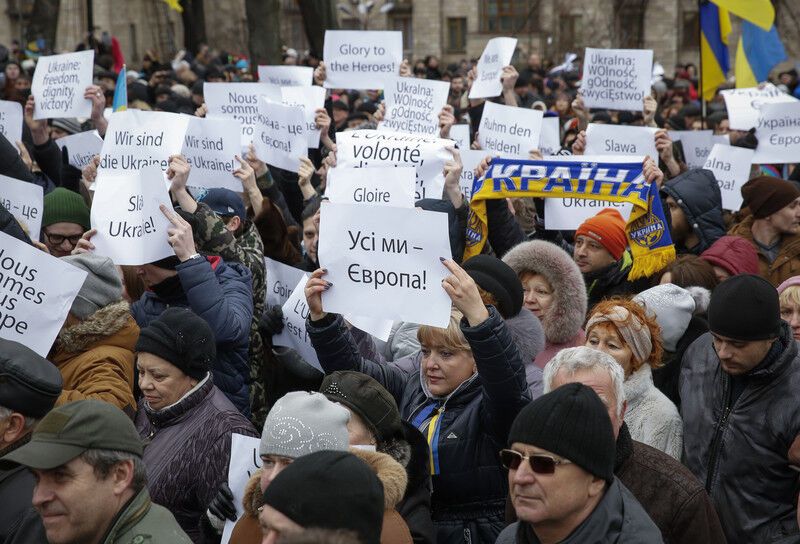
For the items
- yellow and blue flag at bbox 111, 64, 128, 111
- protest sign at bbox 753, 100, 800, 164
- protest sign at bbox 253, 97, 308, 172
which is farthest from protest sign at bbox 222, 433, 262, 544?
protest sign at bbox 753, 100, 800, 164

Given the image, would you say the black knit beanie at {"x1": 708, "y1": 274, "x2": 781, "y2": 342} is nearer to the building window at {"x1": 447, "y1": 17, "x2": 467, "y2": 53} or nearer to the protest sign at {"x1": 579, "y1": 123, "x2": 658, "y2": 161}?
the protest sign at {"x1": 579, "y1": 123, "x2": 658, "y2": 161}

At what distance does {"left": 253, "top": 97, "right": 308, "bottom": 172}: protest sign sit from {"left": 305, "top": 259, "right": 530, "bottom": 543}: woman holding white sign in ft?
14.3

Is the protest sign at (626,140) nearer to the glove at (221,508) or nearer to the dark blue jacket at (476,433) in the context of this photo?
the dark blue jacket at (476,433)

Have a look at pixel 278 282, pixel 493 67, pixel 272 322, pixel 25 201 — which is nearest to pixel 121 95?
pixel 25 201

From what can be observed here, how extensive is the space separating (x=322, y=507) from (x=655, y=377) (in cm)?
285

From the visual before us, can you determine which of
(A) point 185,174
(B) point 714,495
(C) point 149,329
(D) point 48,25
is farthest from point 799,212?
(D) point 48,25

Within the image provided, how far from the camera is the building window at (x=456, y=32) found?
46406 mm

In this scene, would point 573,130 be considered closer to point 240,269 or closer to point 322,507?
point 240,269

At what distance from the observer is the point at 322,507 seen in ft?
8.30

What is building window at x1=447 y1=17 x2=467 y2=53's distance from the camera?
46406 millimetres

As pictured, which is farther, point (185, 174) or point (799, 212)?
point (799, 212)

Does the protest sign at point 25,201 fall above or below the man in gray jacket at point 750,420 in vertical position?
above

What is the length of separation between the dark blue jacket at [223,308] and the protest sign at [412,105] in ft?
13.0

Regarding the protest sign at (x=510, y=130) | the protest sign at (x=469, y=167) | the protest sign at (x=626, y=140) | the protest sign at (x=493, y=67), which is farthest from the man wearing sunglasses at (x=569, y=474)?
the protest sign at (x=493, y=67)
